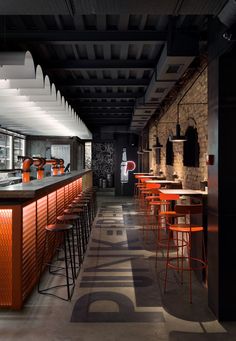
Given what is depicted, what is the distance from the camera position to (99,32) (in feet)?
13.8

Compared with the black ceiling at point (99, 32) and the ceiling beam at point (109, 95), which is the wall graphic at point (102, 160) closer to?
the ceiling beam at point (109, 95)

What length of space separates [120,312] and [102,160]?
1347 cm

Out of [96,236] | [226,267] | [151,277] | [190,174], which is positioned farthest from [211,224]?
[96,236]

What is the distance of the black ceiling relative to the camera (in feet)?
8.48

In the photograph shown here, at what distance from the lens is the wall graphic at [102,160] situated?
54.3 ft

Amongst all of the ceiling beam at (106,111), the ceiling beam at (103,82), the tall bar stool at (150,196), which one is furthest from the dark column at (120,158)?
the ceiling beam at (103,82)

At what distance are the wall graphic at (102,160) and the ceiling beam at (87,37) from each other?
40.5 ft

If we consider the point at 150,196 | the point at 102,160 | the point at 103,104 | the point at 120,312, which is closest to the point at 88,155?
the point at 102,160

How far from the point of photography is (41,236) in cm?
424

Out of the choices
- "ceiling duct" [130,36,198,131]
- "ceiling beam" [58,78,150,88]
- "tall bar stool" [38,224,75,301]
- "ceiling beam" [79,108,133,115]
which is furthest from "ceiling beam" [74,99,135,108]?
"tall bar stool" [38,224,75,301]

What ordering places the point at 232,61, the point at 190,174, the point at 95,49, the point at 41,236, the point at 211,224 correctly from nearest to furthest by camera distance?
the point at 232,61 → the point at 211,224 → the point at 41,236 → the point at 95,49 → the point at 190,174

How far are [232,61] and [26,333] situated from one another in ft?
9.68

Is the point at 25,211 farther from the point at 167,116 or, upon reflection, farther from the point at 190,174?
the point at 167,116

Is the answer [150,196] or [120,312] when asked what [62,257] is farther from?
[150,196]
